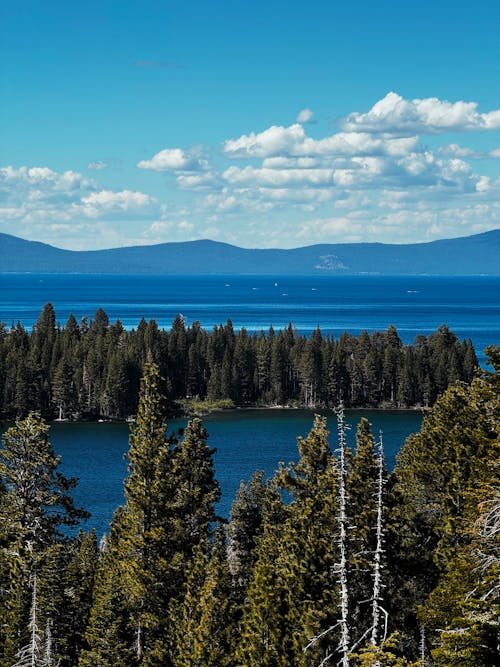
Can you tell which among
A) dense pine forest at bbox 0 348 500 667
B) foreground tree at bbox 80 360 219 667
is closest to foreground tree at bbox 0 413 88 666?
dense pine forest at bbox 0 348 500 667

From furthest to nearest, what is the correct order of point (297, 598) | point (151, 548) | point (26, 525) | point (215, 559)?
point (151, 548), point (26, 525), point (215, 559), point (297, 598)

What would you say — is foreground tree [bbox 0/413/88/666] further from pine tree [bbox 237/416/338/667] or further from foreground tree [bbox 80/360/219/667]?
pine tree [bbox 237/416/338/667]

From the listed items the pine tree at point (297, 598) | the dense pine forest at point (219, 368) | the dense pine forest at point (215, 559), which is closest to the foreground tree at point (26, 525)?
the dense pine forest at point (215, 559)

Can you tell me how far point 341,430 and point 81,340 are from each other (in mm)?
127543

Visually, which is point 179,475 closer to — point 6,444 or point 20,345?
point 6,444

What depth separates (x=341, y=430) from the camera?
17984 millimetres

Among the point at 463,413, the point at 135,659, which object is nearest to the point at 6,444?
the point at 135,659

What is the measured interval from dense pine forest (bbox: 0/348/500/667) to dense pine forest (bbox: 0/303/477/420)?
301 feet

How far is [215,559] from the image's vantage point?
28203 mm

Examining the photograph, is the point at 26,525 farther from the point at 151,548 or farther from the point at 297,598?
the point at 297,598

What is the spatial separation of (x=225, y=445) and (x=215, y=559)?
7259 centimetres

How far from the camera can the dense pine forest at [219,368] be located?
127438mm

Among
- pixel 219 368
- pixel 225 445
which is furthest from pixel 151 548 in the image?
pixel 219 368

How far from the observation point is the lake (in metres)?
75.1
